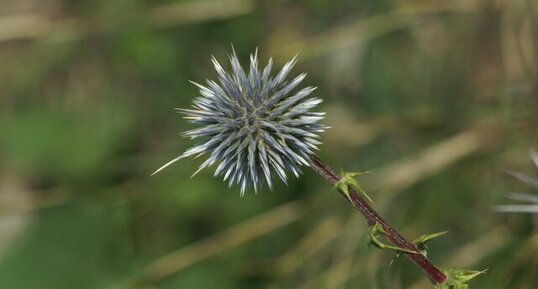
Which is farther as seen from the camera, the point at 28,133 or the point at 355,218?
the point at 28,133

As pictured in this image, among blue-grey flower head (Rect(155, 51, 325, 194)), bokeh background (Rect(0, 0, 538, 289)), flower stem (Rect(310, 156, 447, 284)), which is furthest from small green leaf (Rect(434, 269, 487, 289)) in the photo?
bokeh background (Rect(0, 0, 538, 289))

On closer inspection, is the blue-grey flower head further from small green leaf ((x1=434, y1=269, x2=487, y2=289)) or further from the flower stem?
small green leaf ((x1=434, y1=269, x2=487, y2=289))

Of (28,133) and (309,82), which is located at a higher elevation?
(28,133)

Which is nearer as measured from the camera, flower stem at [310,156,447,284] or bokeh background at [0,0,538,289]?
flower stem at [310,156,447,284]

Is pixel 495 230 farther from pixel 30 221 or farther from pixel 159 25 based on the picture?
pixel 30 221

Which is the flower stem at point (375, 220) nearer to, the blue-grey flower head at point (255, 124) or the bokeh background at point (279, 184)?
the blue-grey flower head at point (255, 124)

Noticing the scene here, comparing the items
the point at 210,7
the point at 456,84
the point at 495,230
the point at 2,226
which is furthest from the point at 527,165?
the point at 2,226
